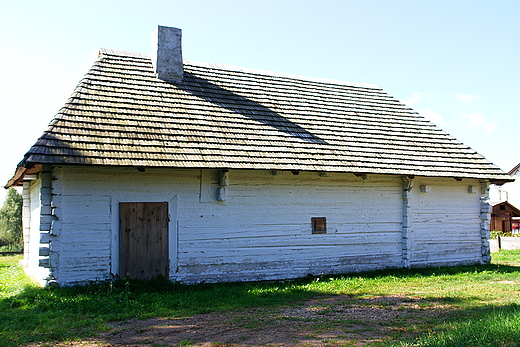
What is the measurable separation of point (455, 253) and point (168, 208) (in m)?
7.84

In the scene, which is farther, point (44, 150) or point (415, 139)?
point (415, 139)

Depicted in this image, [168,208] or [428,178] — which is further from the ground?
[428,178]

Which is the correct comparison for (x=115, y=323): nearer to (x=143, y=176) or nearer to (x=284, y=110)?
(x=143, y=176)

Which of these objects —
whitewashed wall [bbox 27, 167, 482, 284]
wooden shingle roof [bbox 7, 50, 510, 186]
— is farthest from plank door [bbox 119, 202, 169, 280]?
wooden shingle roof [bbox 7, 50, 510, 186]

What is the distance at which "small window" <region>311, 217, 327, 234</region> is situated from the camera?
10.5 meters

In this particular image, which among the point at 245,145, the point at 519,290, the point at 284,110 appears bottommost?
the point at 519,290

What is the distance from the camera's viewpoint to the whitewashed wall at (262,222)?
8.52 m

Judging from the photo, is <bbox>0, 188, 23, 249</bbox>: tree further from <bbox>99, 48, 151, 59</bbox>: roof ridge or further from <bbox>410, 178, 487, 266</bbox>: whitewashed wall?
<bbox>410, 178, 487, 266</bbox>: whitewashed wall

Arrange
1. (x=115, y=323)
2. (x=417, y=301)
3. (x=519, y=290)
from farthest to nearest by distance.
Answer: (x=519, y=290) → (x=417, y=301) → (x=115, y=323)

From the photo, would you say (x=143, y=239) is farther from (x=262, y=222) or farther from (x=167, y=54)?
(x=167, y=54)

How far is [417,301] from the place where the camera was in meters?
7.70

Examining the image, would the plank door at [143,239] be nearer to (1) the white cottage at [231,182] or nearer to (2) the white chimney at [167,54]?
(1) the white cottage at [231,182]

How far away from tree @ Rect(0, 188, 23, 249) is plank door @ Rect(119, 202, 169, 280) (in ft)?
86.4

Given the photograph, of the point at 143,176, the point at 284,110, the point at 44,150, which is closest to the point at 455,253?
the point at 284,110
